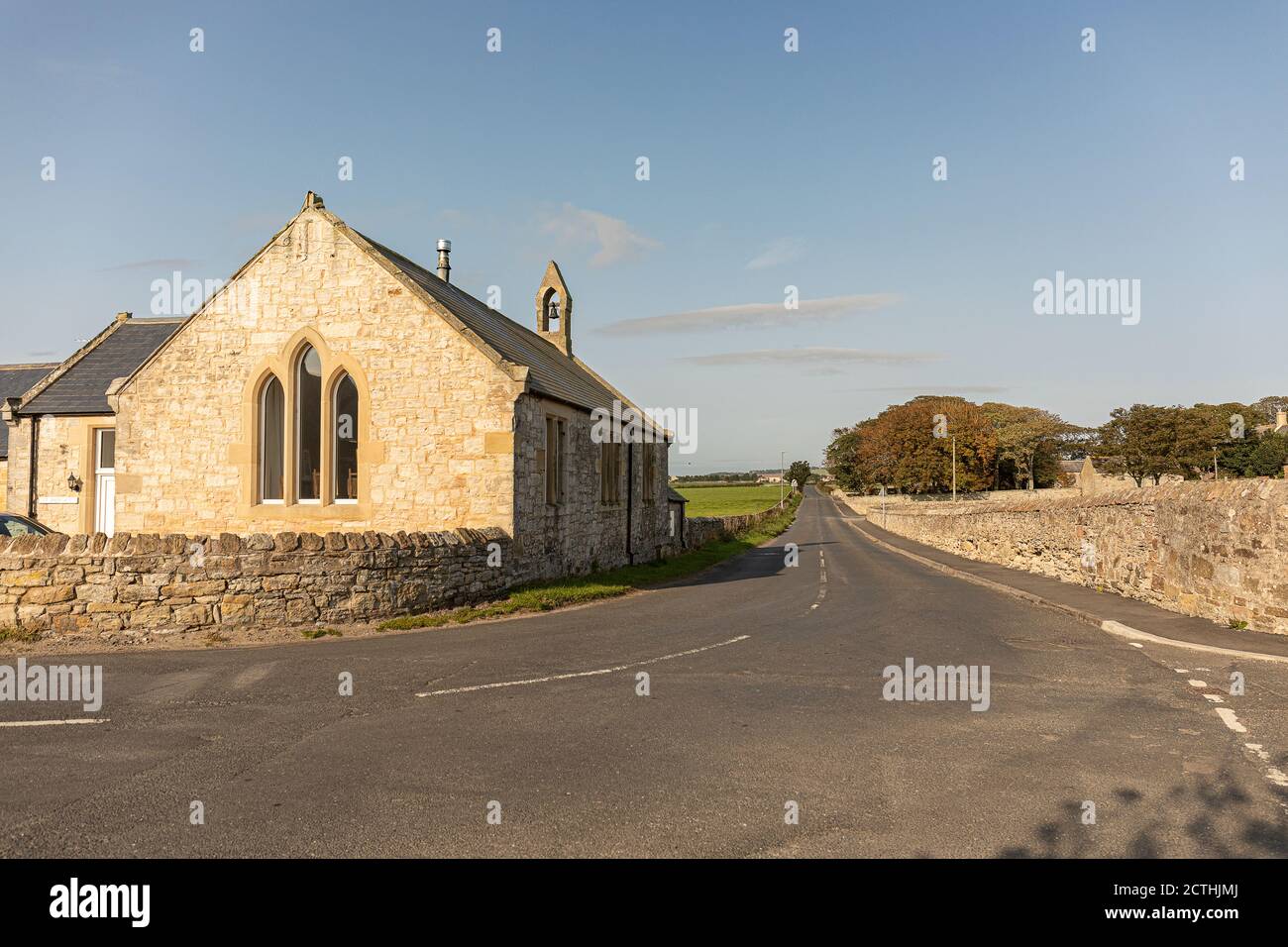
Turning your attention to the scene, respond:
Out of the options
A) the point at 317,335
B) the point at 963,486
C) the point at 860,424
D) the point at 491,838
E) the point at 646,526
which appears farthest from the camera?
the point at 860,424

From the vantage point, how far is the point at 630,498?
26.4m

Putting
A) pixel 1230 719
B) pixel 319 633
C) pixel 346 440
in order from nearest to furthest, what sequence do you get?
pixel 1230 719 < pixel 319 633 < pixel 346 440

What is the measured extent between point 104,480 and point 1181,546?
1016 inches

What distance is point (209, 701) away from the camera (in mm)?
7871

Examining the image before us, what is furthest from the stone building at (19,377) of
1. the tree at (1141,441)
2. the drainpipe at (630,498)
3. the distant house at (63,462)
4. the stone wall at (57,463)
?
the tree at (1141,441)

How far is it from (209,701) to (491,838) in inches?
188

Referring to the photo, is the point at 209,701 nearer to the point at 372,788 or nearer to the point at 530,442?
the point at 372,788

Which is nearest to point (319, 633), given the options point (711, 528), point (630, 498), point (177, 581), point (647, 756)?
point (177, 581)

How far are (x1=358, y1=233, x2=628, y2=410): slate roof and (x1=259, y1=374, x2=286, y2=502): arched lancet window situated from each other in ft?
13.1

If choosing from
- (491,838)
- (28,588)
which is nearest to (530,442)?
(28,588)

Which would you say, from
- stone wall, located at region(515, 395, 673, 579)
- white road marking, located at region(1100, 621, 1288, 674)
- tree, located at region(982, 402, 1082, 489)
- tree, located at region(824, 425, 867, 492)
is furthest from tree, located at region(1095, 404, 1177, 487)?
white road marking, located at region(1100, 621, 1288, 674)

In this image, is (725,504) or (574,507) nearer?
(574,507)

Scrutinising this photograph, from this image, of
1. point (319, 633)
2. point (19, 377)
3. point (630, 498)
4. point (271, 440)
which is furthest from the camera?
point (19, 377)

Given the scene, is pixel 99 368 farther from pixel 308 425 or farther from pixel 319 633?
pixel 319 633
